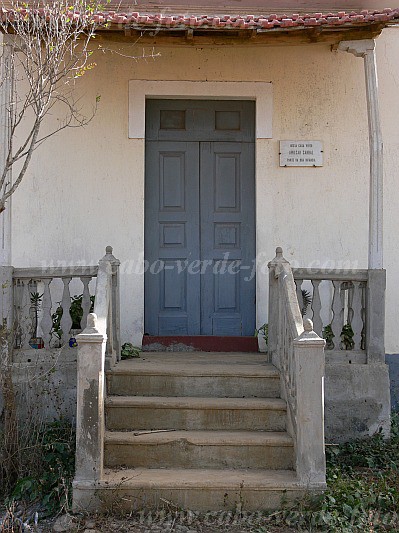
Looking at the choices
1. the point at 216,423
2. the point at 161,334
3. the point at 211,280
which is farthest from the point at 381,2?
the point at 216,423

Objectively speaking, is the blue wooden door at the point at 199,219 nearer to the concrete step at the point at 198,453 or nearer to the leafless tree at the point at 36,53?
the leafless tree at the point at 36,53

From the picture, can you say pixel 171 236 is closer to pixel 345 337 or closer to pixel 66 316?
pixel 66 316

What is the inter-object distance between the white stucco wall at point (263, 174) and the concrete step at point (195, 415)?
1978 mm

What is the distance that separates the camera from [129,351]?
315 inches

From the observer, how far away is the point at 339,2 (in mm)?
8875

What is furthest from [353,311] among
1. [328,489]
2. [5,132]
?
[5,132]

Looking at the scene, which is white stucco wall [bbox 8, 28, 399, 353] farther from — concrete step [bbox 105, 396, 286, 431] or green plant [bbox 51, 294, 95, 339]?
concrete step [bbox 105, 396, 286, 431]

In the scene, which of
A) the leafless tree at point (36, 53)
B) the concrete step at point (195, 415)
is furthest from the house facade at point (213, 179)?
the concrete step at point (195, 415)

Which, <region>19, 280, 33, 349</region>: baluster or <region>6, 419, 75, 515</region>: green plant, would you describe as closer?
<region>6, 419, 75, 515</region>: green plant

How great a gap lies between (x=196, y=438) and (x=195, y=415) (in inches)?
14.4

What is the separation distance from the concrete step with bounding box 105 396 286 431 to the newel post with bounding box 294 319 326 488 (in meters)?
0.73

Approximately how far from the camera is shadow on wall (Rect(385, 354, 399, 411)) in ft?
28.1

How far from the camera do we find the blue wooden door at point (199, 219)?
8.95 metres

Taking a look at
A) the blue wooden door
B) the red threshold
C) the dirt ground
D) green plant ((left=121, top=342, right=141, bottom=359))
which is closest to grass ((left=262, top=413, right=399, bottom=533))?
the dirt ground
